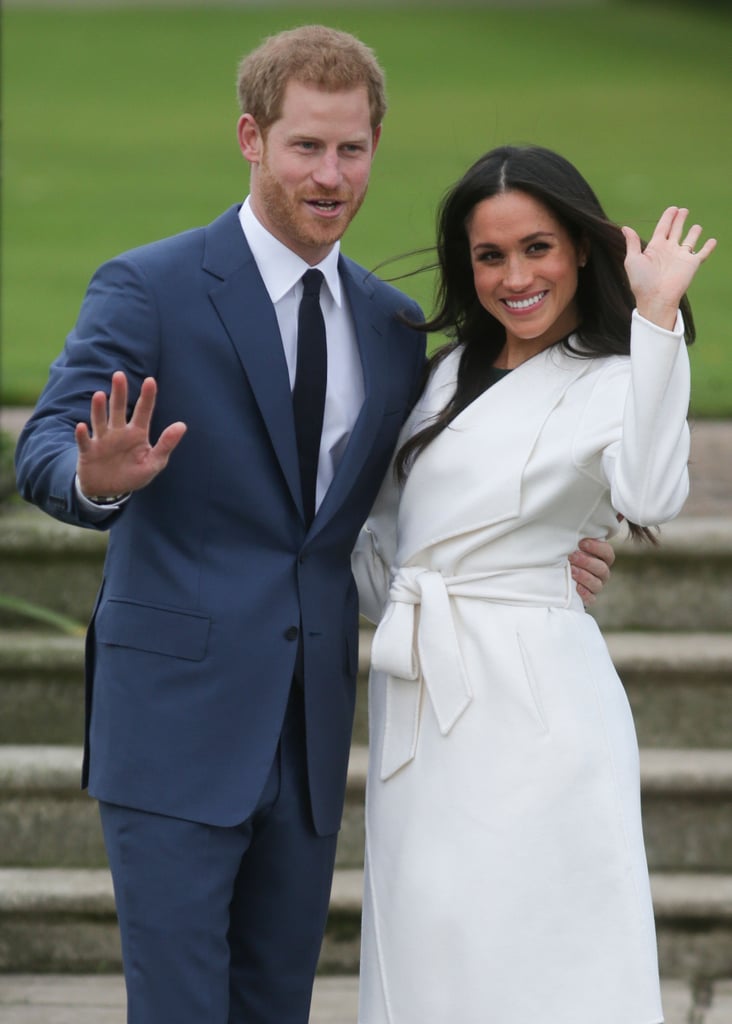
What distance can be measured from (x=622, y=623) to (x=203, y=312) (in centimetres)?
223

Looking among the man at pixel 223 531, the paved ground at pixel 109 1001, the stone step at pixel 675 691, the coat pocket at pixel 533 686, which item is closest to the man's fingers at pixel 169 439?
the man at pixel 223 531

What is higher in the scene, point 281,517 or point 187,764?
point 281,517

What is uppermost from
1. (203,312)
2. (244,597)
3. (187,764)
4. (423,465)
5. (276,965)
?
(203,312)

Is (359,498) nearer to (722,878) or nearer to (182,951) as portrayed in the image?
(182,951)

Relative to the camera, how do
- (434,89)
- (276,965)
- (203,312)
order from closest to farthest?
1. (203,312)
2. (276,965)
3. (434,89)

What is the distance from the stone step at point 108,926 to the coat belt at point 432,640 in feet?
4.49

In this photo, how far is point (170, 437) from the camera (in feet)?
7.86

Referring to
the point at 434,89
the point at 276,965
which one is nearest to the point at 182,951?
the point at 276,965

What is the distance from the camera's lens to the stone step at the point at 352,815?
4152mm

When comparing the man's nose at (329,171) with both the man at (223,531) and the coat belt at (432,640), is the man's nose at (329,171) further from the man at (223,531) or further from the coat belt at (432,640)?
the coat belt at (432,640)

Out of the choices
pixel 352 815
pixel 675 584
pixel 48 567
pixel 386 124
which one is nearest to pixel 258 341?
pixel 352 815

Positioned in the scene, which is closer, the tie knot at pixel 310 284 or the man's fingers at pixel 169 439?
the man's fingers at pixel 169 439

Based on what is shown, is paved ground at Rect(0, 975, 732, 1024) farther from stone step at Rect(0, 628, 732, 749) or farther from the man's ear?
the man's ear

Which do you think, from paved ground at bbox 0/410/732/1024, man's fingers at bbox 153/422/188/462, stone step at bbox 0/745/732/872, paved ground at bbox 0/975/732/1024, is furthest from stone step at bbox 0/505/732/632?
man's fingers at bbox 153/422/188/462
